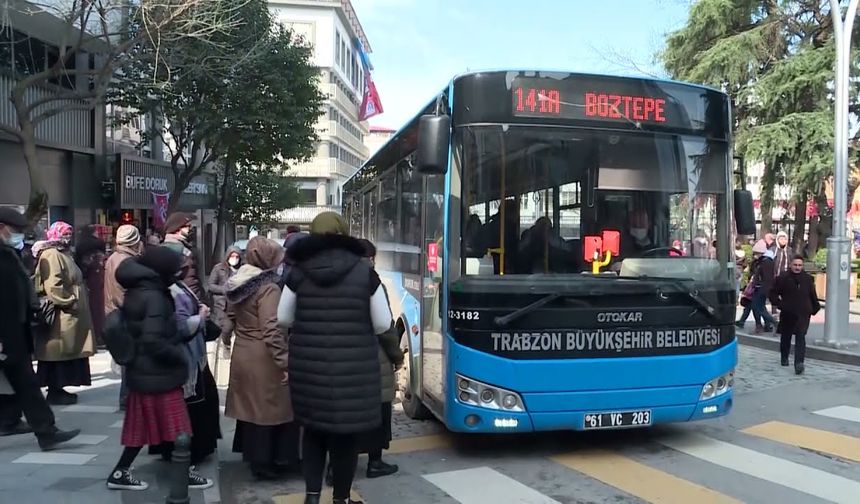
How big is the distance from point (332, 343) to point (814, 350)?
9.77 meters

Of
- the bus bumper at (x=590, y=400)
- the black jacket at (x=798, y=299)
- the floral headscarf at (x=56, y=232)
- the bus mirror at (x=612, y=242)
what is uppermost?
the floral headscarf at (x=56, y=232)

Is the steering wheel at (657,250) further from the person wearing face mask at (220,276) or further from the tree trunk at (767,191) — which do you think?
the tree trunk at (767,191)

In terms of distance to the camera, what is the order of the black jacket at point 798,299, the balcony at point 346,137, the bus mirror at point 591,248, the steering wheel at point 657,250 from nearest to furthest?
1. the bus mirror at point 591,248
2. the steering wheel at point 657,250
3. the black jacket at point 798,299
4. the balcony at point 346,137

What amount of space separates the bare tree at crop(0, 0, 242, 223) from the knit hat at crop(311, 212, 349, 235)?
31.7ft

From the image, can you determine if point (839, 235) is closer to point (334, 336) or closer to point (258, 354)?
point (258, 354)

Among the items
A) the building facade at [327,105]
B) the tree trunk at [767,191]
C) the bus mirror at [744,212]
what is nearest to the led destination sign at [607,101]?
the bus mirror at [744,212]

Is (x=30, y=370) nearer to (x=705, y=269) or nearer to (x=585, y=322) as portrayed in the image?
(x=585, y=322)

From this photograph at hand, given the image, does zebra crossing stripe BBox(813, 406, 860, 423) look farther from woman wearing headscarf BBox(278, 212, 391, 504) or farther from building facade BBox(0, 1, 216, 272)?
building facade BBox(0, 1, 216, 272)

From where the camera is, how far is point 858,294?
63.8ft

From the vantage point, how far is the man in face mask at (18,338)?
5.51m

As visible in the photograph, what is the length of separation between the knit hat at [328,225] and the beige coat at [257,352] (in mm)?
854

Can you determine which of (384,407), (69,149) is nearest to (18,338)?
(384,407)

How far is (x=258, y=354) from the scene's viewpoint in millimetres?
5055

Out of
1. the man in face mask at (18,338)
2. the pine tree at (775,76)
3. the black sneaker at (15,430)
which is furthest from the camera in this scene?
the pine tree at (775,76)
